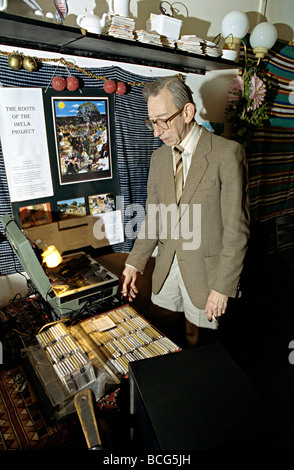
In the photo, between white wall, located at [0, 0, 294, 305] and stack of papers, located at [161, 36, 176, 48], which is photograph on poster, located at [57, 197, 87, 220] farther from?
stack of papers, located at [161, 36, 176, 48]

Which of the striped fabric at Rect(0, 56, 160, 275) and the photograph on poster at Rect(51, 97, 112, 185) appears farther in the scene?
the photograph on poster at Rect(51, 97, 112, 185)

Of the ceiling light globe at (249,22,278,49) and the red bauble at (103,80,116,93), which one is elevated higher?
the ceiling light globe at (249,22,278,49)

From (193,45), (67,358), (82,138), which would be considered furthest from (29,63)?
(67,358)

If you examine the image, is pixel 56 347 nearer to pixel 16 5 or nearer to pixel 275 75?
pixel 16 5

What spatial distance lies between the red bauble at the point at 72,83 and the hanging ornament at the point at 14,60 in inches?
11.1

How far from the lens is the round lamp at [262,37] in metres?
2.48

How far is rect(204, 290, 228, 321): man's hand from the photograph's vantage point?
55.0 inches

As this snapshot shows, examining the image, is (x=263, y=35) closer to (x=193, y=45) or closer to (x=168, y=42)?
(x=193, y=45)

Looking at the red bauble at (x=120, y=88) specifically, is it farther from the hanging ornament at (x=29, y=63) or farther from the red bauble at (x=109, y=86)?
the hanging ornament at (x=29, y=63)

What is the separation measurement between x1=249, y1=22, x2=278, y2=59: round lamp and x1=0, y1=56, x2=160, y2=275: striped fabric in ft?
3.92

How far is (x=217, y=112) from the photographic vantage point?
109 inches

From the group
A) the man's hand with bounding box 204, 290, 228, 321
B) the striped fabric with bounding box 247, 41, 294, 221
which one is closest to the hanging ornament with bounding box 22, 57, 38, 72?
the man's hand with bounding box 204, 290, 228, 321

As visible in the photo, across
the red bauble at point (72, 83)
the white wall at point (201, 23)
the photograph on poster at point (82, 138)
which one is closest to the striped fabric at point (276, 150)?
the white wall at point (201, 23)
